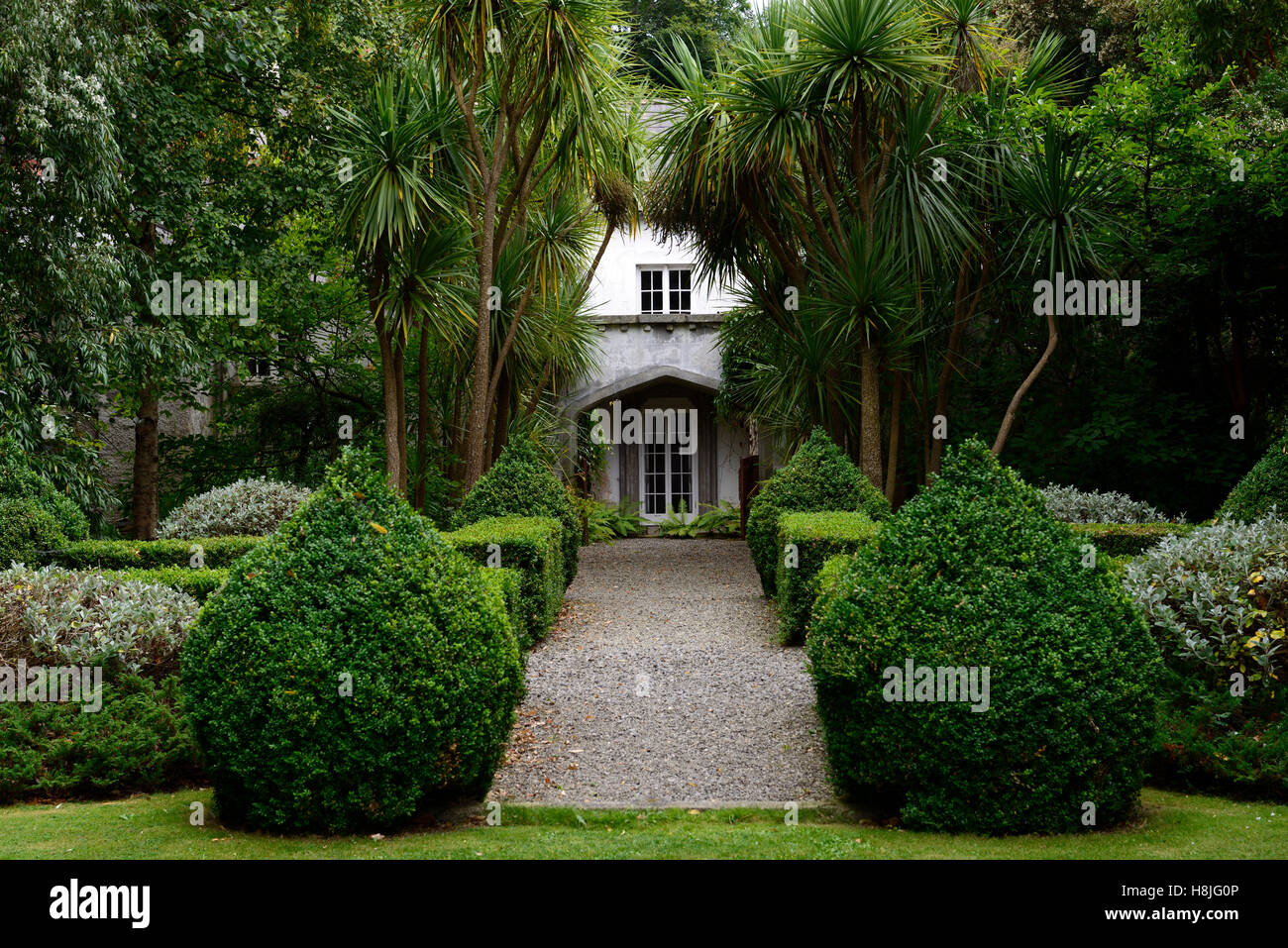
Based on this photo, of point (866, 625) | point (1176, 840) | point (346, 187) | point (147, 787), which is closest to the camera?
point (1176, 840)

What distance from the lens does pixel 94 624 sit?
6.32 m

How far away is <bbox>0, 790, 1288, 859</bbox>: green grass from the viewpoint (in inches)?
177

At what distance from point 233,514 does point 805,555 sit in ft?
19.9

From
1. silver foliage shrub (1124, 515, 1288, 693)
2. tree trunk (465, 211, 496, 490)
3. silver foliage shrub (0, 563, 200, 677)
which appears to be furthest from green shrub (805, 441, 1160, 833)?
tree trunk (465, 211, 496, 490)

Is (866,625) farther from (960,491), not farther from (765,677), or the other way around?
(765,677)

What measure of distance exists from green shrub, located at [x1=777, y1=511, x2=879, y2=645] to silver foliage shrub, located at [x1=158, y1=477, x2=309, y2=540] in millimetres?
5002

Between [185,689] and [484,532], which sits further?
[484,532]

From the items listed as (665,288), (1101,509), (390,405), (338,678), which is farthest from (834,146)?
(338,678)

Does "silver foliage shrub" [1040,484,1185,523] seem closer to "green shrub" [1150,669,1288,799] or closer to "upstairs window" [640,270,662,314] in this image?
"green shrub" [1150,669,1288,799]

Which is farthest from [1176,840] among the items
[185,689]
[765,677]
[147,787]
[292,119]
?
[292,119]

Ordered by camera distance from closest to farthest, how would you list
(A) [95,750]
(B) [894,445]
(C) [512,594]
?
(A) [95,750] < (C) [512,594] < (B) [894,445]

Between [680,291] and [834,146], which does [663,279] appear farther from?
[834,146]

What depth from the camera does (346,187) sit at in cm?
1207

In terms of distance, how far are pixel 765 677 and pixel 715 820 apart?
2.85 meters
